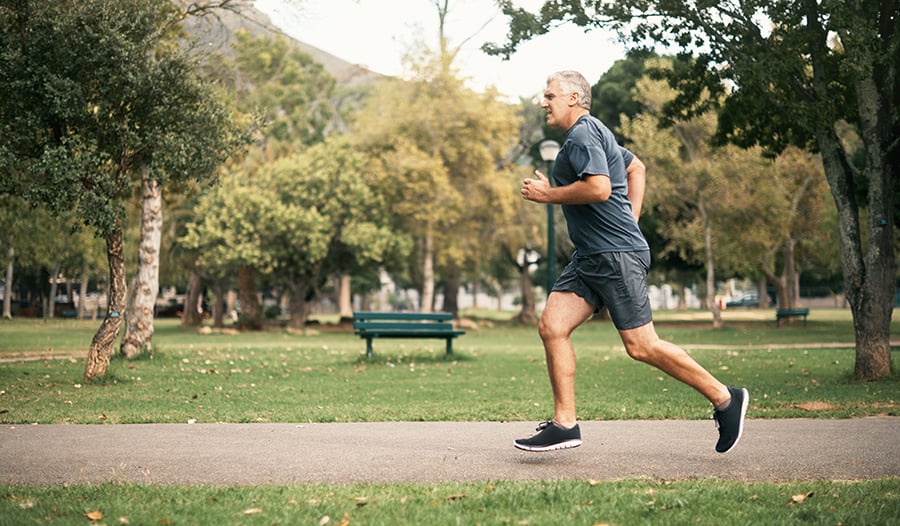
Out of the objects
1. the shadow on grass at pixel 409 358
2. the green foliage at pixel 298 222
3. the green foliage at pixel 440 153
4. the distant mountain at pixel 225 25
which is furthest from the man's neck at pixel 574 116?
the green foliage at pixel 440 153

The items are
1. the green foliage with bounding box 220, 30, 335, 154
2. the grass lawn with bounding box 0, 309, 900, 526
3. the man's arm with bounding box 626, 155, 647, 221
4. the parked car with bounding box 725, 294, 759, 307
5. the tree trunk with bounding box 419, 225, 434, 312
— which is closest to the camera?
the grass lawn with bounding box 0, 309, 900, 526

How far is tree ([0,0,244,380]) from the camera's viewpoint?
36.0 ft

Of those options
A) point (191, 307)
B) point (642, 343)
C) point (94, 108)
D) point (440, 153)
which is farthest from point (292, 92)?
point (642, 343)

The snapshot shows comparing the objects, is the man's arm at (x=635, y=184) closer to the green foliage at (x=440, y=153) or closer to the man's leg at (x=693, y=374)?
the man's leg at (x=693, y=374)

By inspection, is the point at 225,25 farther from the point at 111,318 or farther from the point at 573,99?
the point at 573,99

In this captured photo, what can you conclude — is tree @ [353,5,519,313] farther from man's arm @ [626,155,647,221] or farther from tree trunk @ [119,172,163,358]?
man's arm @ [626,155,647,221]

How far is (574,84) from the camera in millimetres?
5629

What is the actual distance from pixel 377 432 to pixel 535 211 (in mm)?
32348

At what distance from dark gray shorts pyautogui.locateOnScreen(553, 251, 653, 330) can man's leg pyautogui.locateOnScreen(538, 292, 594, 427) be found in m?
0.18

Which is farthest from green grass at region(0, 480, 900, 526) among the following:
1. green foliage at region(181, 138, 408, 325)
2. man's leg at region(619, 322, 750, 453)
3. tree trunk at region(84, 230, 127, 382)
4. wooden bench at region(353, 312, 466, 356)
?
green foliage at region(181, 138, 408, 325)

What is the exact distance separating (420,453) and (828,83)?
10586 mm

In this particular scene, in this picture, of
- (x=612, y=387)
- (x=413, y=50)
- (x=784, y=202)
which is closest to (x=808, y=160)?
(x=784, y=202)

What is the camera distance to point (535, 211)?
38.8 m

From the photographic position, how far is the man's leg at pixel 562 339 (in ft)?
18.0
